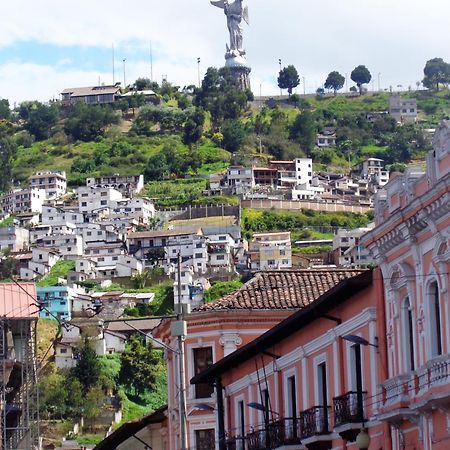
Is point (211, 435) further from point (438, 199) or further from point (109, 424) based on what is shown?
point (109, 424)

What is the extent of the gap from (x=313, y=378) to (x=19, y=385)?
41711mm

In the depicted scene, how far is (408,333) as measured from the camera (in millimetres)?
36156

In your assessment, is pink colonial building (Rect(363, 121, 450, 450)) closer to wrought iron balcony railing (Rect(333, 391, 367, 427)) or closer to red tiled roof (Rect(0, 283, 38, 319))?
wrought iron balcony railing (Rect(333, 391, 367, 427))

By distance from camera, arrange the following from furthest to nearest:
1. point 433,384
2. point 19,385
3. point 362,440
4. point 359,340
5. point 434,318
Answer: point 19,385 → point 359,340 → point 362,440 → point 434,318 → point 433,384

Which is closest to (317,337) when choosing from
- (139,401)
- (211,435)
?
(211,435)

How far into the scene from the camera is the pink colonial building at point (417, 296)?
108 ft

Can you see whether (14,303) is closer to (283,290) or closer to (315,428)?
(283,290)

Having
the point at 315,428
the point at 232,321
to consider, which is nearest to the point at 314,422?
the point at 315,428

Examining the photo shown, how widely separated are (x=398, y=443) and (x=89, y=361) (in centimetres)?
16400

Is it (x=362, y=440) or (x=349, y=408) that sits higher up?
(x=349, y=408)

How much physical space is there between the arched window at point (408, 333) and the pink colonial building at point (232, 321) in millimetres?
16826

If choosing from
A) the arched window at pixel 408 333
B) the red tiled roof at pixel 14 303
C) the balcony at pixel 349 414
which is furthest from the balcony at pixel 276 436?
the red tiled roof at pixel 14 303

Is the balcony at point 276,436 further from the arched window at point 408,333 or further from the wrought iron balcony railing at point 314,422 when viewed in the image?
the arched window at point 408,333

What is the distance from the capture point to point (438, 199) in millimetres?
32531
